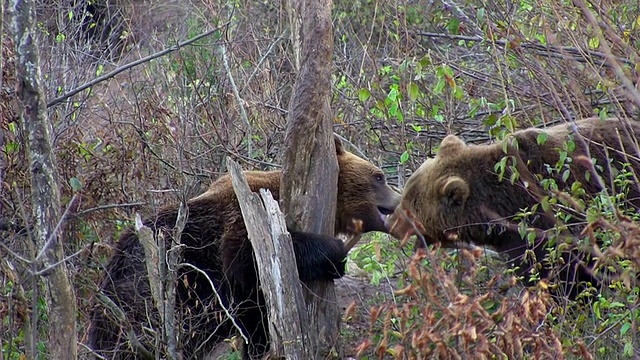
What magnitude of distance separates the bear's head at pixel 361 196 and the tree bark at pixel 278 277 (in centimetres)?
198

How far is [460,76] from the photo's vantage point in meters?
8.49

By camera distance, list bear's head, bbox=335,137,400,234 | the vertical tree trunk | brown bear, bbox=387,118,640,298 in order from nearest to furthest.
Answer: the vertical tree trunk, brown bear, bbox=387,118,640,298, bear's head, bbox=335,137,400,234

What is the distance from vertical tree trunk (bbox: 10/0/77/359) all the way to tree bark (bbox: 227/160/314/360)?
46.3 inches

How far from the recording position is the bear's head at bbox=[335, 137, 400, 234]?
776cm

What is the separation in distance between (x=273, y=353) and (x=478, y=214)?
231 centimetres

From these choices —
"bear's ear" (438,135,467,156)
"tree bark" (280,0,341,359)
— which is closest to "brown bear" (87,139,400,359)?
"tree bark" (280,0,341,359)

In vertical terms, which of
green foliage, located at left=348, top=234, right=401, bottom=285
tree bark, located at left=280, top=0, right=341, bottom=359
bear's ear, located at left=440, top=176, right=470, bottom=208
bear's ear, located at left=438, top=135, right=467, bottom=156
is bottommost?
green foliage, located at left=348, top=234, right=401, bottom=285

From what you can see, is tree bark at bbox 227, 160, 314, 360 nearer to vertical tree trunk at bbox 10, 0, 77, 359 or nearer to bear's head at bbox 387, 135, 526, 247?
vertical tree trunk at bbox 10, 0, 77, 359

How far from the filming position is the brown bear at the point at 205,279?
249 inches

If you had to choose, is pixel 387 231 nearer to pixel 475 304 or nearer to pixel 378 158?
pixel 378 158

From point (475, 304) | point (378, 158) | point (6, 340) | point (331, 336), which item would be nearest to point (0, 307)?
point (6, 340)

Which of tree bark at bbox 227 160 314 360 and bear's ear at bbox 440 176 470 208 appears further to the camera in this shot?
bear's ear at bbox 440 176 470 208

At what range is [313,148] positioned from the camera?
6.20 meters

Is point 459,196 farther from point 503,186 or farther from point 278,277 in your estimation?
point 278,277
